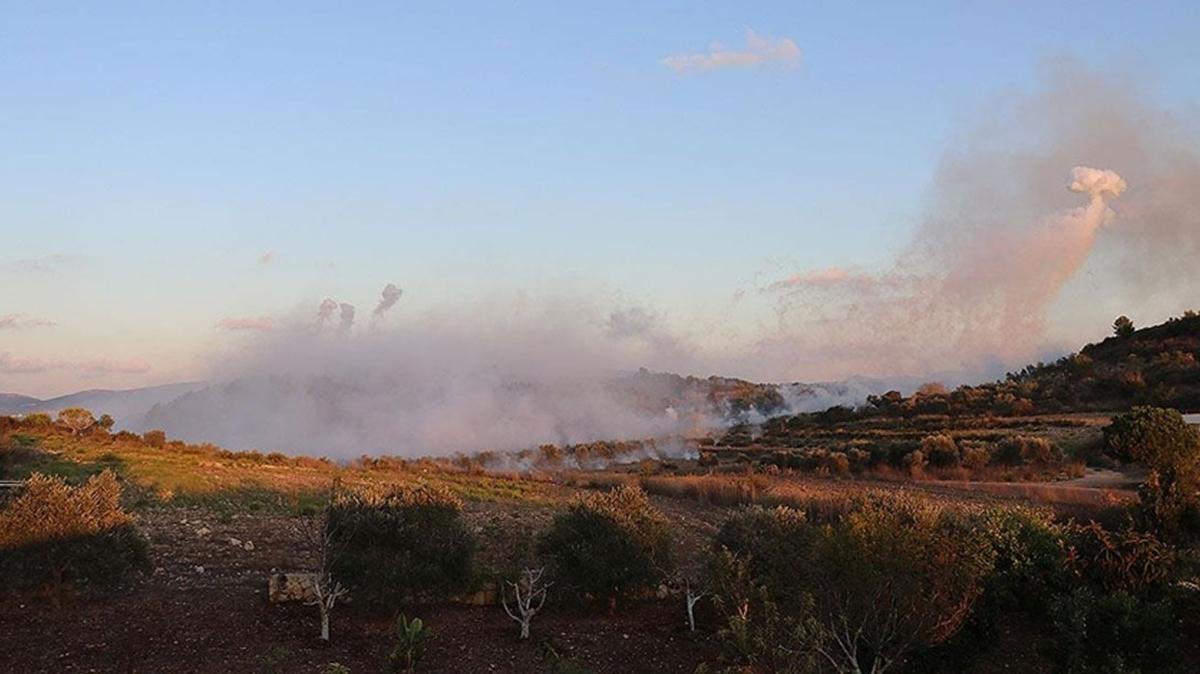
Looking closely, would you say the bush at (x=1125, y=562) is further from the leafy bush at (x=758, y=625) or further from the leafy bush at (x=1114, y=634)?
the leafy bush at (x=758, y=625)

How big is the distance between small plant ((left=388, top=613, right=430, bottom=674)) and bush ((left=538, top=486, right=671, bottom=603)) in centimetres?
346

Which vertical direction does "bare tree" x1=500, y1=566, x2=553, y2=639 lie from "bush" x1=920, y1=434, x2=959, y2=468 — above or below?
below

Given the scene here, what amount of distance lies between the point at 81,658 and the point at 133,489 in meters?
13.1

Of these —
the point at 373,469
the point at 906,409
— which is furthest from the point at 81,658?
the point at 906,409

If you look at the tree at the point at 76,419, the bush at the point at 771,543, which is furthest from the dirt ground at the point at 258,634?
the tree at the point at 76,419

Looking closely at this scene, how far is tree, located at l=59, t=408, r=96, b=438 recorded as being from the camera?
137 ft

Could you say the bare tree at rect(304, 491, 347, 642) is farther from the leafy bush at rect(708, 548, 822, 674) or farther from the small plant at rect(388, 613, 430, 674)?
the leafy bush at rect(708, 548, 822, 674)

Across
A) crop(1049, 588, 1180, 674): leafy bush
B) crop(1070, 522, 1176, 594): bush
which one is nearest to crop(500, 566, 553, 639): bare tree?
crop(1049, 588, 1180, 674): leafy bush

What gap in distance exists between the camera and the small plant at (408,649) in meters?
11.5

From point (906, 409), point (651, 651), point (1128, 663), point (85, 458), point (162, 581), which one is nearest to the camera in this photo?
point (1128, 663)

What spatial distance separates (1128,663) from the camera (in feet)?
34.0

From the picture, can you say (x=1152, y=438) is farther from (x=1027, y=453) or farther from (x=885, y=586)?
(x=885, y=586)

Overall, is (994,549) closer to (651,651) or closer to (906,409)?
(651,651)

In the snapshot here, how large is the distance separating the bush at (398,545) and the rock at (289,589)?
0.79 meters
